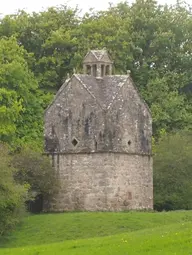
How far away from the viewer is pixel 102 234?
49188 millimetres

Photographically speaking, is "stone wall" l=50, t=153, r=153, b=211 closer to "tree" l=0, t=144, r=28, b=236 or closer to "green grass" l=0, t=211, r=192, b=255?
"green grass" l=0, t=211, r=192, b=255

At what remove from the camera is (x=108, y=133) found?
2279 inches

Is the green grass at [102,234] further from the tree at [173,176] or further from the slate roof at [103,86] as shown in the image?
the tree at [173,176]

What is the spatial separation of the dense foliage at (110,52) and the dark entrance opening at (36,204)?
312 inches

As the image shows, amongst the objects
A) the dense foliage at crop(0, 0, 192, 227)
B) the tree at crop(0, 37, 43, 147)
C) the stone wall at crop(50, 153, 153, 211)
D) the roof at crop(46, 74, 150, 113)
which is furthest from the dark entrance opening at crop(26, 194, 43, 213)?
the dense foliage at crop(0, 0, 192, 227)

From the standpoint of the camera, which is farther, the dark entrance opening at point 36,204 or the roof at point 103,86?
the dark entrance opening at point 36,204

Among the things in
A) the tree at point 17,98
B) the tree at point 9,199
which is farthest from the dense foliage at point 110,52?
the tree at point 9,199

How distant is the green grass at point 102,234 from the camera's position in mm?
37438

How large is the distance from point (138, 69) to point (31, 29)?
9.36m

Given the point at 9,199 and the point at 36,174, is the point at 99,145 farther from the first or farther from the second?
the point at 9,199

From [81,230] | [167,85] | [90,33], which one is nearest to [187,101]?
[167,85]

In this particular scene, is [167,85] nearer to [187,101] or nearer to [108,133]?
[187,101]

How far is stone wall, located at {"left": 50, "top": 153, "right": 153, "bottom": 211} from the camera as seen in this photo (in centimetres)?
5734

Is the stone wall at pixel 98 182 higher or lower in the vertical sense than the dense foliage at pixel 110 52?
lower
